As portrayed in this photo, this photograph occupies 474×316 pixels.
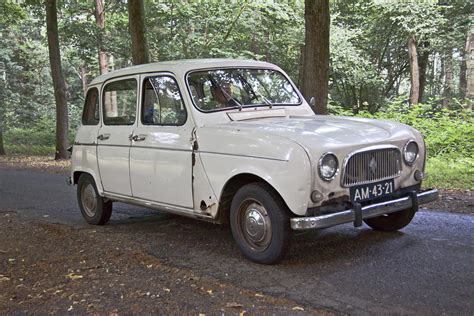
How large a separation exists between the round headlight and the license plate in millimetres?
308

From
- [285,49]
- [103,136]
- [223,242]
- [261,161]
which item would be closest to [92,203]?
[103,136]

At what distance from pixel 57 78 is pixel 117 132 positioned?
11954 mm

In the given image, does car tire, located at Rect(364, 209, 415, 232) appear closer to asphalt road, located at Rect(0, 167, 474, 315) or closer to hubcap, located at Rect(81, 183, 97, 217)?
asphalt road, located at Rect(0, 167, 474, 315)

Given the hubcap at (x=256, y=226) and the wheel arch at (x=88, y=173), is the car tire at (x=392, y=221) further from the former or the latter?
the wheel arch at (x=88, y=173)

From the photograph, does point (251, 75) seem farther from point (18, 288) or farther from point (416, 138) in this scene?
point (18, 288)

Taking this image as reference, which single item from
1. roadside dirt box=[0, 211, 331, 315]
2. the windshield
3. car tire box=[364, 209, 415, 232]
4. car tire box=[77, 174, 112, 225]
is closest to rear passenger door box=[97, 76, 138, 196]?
car tire box=[77, 174, 112, 225]

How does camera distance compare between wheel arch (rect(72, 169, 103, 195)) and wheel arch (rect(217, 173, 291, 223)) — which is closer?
wheel arch (rect(217, 173, 291, 223))

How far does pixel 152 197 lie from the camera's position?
18.9 ft

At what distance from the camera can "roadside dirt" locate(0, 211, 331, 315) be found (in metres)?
3.76

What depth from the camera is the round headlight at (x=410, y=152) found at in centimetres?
485

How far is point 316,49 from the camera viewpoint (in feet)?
28.5

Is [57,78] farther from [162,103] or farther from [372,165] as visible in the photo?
[372,165]

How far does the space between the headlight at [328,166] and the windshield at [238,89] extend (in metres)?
1.59

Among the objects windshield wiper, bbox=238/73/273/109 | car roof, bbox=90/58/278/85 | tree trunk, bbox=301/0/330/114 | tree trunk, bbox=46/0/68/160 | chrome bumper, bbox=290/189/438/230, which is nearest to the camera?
chrome bumper, bbox=290/189/438/230
